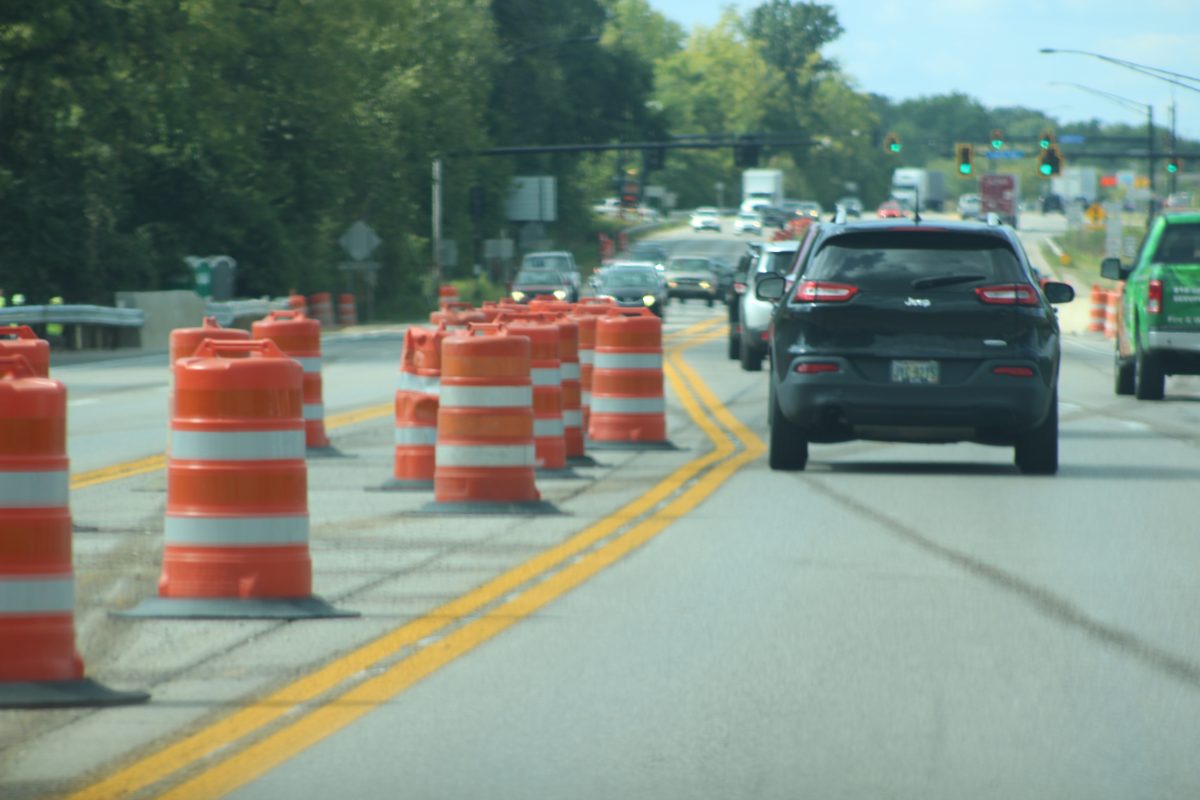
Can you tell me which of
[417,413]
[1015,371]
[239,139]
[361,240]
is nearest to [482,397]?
[417,413]

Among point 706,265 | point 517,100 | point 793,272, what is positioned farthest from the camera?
point 517,100

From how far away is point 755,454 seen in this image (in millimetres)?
18609

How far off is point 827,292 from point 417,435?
301cm

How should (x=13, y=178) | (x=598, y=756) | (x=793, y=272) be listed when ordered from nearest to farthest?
(x=598, y=756) → (x=793, y=272) → (x=13, y=178)

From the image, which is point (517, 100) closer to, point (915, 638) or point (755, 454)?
point (755, 454)

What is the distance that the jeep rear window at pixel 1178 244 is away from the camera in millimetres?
25703

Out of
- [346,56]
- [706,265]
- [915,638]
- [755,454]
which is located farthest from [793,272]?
[706,265]

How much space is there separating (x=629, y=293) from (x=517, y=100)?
49.7 meters

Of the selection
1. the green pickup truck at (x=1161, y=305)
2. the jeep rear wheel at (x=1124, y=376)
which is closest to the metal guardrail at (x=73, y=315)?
the jeep rear wheel at (x=1124, y=376)

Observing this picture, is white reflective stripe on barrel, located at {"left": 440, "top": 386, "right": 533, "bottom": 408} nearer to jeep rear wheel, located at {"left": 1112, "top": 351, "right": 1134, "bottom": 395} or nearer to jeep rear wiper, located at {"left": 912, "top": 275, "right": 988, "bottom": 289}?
jeep rear wiper, located at {"left": 912, "top": 275, "right": 988, "bottom": 289}

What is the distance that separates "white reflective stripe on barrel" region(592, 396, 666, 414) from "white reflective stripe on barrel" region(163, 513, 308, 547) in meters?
9.45

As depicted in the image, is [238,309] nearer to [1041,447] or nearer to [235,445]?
[1041,447]

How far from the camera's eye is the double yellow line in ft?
21.9

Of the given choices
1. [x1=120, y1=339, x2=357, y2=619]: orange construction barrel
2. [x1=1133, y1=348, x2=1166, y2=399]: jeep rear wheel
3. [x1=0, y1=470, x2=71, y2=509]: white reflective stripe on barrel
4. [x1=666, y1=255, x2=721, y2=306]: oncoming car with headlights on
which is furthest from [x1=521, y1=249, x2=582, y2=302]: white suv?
[x1=0, y1=470, x2=71, y2=509]: white reflective stripe on barrel
